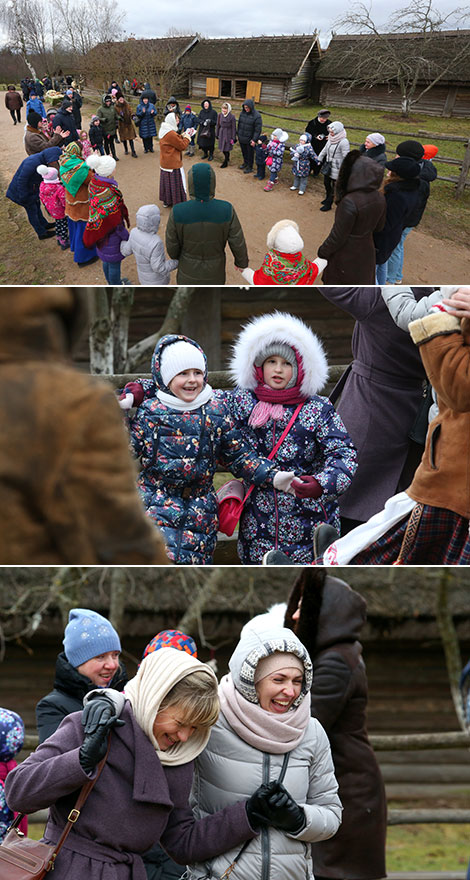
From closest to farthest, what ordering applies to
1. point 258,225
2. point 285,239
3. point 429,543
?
point 429,543 → point 285,239 → point 258,225

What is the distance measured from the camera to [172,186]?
6.15 m

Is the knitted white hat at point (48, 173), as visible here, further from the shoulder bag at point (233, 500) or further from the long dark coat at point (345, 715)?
the long dark coat at point (345, 715)

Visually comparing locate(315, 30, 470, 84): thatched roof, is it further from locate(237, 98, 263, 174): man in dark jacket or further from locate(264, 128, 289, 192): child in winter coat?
locate(264, 128, 289, 192): child in winter coat

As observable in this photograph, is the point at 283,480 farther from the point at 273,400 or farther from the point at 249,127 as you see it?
the point at 249,127

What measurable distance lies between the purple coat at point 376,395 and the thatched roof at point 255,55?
6.95 metres

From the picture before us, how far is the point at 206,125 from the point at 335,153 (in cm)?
252

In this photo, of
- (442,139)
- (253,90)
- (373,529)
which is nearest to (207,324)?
(373,529)

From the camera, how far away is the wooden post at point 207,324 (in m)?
2.47

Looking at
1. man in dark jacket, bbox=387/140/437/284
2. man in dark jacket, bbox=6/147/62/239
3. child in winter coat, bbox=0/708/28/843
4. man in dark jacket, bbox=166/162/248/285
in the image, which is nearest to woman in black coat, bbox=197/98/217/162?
man in dark jacket, bbox=6/147/62/239

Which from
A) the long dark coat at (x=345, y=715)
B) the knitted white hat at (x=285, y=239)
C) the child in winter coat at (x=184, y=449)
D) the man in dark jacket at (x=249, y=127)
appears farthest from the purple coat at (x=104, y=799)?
the man in dark jacket at (x=249, y=127)

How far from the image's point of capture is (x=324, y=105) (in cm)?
955

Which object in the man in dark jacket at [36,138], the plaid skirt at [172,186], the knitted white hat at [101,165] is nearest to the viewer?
the knitted white hat at [101,165]

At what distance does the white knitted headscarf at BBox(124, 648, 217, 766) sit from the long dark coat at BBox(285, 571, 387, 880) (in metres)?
0.76

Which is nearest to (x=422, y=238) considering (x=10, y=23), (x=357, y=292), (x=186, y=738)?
(x=357, y=292)
